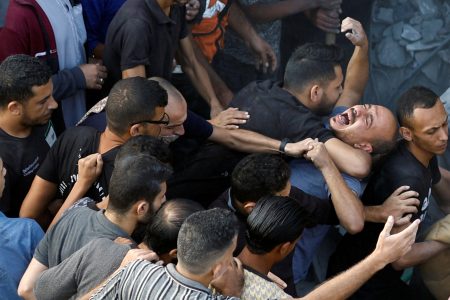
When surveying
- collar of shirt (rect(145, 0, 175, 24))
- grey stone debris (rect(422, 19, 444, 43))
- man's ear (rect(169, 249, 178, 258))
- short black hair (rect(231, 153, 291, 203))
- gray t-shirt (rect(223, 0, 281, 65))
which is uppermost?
collar of shirt (rect(145, 0, 175, 24))

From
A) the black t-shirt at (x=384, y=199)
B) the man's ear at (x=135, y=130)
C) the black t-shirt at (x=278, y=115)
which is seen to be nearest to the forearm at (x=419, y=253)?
the black t-shirt at (x=384, y=199)

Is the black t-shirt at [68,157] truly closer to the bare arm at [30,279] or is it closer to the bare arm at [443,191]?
the bare arm at [30,279]

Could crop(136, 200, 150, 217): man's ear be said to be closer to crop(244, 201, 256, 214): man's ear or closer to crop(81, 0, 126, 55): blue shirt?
crop(244, 201, 256, 214): man's ear

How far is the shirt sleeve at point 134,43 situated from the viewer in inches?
153

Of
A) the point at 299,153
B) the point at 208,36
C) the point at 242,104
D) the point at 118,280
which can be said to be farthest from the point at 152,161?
the point at 208,36

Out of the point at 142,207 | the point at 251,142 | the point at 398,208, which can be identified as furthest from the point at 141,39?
the point at 398,208

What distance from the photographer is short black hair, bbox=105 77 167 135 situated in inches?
130

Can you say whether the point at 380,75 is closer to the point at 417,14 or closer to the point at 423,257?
the point at 417,14

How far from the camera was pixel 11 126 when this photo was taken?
3.45m

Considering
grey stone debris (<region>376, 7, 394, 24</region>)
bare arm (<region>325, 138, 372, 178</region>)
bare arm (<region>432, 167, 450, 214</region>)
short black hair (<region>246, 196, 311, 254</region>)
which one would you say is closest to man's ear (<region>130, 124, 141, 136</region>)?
short black hair (<region>246, 196, 311, 254</region>)

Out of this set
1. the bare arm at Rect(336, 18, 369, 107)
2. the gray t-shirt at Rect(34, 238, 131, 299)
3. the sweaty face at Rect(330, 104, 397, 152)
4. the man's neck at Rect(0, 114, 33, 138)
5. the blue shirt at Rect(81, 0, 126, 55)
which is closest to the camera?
the gray t-shirt at Rect(34, 238, 131, 299)

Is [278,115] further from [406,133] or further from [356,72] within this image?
[356,72]

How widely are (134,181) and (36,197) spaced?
2.40ft

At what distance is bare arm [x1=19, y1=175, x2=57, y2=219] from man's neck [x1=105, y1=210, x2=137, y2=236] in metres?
0.61
